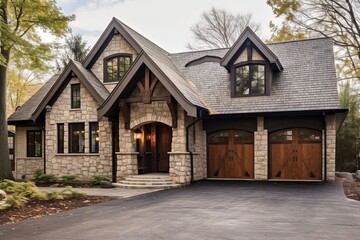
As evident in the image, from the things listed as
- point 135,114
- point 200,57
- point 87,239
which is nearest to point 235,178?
point 135,114

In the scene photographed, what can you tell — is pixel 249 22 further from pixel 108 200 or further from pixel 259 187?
pixel 108 200

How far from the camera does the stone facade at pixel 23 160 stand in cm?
1967

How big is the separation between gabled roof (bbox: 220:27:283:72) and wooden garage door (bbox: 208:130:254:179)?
3.27 m

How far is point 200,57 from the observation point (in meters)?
20.3

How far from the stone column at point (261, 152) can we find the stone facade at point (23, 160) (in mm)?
10985

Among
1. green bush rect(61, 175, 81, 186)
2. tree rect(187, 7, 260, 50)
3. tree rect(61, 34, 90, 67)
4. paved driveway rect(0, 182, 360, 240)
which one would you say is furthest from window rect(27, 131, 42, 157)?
tree rect(187, 7, 260, 50)

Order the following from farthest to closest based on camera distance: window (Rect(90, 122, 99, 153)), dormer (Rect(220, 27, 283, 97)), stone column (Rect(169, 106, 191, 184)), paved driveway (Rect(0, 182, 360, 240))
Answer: window (Rect(90, 122, 99, 153)) → dormer (Rect(220, 27, 283, 97)) → stone column (Rect(169, 106, 191, 184)) → paved driveway (Rect(0, 182, 360, 240))

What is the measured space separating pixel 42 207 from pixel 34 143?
35.3 feet

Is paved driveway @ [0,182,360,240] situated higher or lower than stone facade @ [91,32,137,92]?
lower

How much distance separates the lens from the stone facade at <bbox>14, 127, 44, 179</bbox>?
64.5 feet

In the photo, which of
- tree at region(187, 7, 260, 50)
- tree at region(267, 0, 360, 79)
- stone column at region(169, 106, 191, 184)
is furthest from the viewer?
tree at region(187, 7, 260, 50)

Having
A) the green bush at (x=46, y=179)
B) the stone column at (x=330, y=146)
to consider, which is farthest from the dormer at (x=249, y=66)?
the green bush at (x=46, y=179)

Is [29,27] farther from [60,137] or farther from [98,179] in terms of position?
[98,179]

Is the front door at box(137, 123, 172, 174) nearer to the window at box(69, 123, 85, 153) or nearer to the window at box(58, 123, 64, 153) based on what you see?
the window at box(69, 123, 85, 153)
